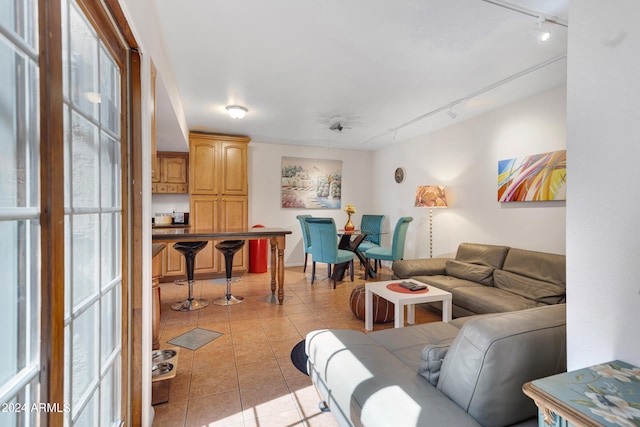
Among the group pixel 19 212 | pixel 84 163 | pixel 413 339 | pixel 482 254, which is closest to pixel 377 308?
pixel 413 339

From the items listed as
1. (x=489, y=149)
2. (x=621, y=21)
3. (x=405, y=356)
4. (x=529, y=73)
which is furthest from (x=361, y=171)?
(x=621, y=21)

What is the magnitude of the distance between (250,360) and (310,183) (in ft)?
13.2

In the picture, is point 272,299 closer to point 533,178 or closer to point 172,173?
point 172,173

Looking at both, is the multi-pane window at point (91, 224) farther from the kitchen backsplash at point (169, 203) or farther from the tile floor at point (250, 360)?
the kitchen backsplash at point (169, 203)

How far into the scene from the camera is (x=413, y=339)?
1.76m

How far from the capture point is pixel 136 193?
1.40m

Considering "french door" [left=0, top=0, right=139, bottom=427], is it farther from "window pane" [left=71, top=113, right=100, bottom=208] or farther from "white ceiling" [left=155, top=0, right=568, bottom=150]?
"white ceiling" [left=155, top=0, right=568, bottom=150]

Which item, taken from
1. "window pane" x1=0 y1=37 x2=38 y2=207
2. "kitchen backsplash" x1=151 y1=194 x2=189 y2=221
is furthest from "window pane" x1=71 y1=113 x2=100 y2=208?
"kitchen backsplash" x1=151 y1=194 x2=189 y2=221

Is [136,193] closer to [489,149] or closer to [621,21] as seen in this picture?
[621,21]

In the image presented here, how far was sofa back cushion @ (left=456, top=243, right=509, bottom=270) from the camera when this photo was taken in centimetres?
332

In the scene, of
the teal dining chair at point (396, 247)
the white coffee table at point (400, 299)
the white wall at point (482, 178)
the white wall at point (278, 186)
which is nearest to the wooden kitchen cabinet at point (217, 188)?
the white wall at point (278, 186)

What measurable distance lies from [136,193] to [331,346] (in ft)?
4.19

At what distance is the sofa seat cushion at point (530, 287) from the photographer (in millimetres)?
2521

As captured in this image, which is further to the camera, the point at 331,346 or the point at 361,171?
the point at 361,171
